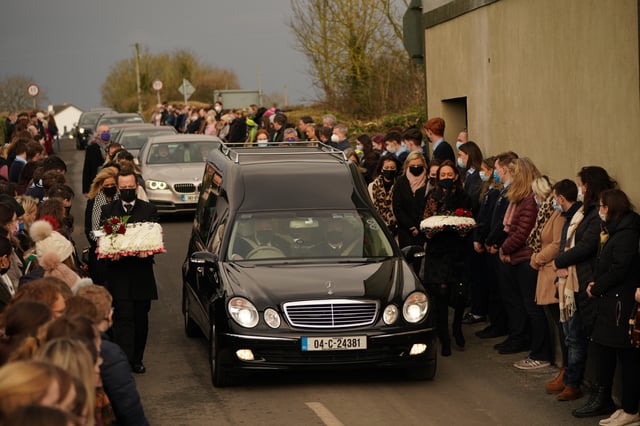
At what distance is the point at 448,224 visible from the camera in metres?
12.9

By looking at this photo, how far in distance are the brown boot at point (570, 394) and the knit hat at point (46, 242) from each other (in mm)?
4553

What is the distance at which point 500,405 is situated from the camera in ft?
34.9

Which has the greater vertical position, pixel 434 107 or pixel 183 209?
pixel 434 107

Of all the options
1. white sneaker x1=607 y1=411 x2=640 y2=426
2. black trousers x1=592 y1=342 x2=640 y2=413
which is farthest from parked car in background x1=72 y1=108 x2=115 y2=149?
white sneaker x1=607 y1=411 x2=640 y2=426

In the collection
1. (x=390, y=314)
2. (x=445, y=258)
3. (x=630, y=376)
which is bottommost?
(x=630, y=376)

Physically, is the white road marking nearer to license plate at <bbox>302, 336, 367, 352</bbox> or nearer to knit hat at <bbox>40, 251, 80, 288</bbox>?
license plate at <bbox>302, 336, 367, 352</bbox>

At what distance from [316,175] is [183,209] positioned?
1241 cm

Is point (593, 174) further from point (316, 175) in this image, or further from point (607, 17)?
point (316, 175)

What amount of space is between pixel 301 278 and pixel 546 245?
2.45m

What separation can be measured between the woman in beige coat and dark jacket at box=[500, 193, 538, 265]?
0.36 metres

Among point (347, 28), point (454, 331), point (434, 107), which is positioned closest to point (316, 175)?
point (454, 331)

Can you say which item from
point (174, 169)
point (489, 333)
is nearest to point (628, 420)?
point (489, 333)

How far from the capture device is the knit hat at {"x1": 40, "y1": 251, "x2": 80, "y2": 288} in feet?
32.9

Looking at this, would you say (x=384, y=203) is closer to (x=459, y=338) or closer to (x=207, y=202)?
(x=207, y=202)
